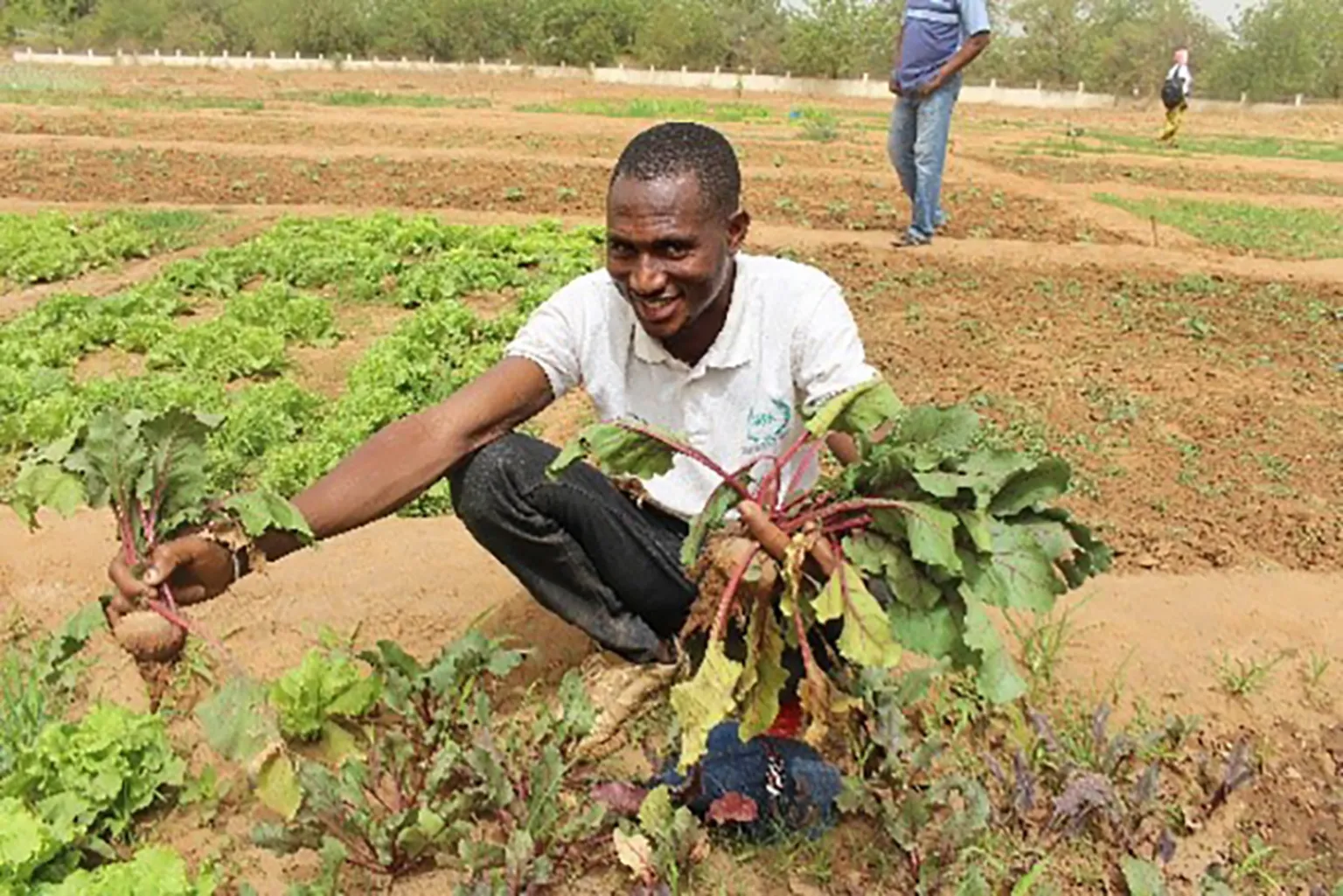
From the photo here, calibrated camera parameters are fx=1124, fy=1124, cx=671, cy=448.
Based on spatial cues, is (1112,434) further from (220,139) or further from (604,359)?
(220,139)

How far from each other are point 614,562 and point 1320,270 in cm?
797

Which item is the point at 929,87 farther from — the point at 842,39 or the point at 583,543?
the point at 842,39

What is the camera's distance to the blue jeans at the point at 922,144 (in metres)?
7.93

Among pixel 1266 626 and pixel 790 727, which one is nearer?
pixel 790 727

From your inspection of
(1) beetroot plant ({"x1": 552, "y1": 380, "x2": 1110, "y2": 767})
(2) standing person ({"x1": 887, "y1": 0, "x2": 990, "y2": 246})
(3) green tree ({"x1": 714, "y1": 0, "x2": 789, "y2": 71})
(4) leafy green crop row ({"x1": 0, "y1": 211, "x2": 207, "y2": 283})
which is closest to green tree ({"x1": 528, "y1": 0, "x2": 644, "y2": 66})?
(3) green tree ({"x1": 714, "y1": 0, "x2": 789, "y2": 71})

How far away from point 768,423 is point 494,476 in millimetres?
644

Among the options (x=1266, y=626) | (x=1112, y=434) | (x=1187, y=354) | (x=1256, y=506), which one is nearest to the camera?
(x=1266, y=626)

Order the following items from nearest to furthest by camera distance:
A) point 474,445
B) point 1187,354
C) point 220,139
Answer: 1. point 474,445
2. point 1187,354
3. point 220,139

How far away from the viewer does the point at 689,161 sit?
2.23 meters

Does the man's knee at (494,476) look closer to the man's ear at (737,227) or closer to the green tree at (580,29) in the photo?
the man's ear at (737,227)

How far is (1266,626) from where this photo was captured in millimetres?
3443

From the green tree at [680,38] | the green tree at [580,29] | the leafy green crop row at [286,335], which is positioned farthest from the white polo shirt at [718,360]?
the green tree at [580,29]

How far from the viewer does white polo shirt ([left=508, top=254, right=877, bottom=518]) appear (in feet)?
8.23

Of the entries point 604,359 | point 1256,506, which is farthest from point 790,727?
point 1256,506
